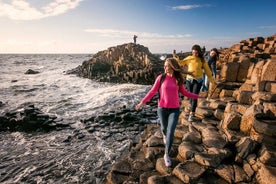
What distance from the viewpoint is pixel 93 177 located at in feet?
26.7

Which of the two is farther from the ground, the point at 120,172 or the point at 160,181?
the point at 160,181

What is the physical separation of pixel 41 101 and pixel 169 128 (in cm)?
1886

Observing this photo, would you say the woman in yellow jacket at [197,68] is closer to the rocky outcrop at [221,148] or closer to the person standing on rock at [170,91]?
the rocky outcrop at [221,148]

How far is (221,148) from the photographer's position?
5.59 meters

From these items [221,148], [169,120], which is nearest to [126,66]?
[221,148]

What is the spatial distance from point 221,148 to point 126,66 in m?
36.2

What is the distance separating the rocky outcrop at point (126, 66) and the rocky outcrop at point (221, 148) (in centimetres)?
2456

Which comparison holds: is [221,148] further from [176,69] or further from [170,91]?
[176,69]

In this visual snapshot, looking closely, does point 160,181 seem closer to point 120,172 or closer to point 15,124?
point 120,172

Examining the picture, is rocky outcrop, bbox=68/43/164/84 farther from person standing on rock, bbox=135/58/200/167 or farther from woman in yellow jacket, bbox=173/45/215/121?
person standing on rock, bbox=135/58/200/167

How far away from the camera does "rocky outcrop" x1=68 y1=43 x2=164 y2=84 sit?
33.7 m

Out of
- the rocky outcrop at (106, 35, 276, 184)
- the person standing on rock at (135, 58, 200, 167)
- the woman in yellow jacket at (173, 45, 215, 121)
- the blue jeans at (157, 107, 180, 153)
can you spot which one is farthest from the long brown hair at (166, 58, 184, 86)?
the woman in yellow jacket at (173, 45, 215, 121)

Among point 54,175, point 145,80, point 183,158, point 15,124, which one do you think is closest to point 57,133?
point 15,124

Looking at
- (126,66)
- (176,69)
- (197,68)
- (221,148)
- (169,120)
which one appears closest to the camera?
(176,69)
